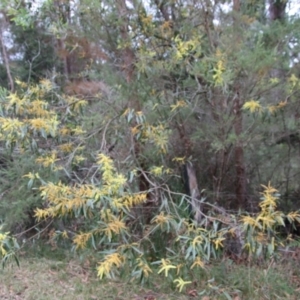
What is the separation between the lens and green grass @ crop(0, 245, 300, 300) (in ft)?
14.5

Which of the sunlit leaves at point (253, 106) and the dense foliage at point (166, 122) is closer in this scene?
the dense foliage at point (166, 122)

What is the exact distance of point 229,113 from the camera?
197 inches

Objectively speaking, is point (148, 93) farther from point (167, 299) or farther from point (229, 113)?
point (167, 299)

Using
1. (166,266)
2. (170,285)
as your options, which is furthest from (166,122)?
(166,266)

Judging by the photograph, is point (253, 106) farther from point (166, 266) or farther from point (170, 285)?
point (170, 285)

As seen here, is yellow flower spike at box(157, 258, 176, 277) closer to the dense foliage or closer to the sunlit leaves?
the dense foliage

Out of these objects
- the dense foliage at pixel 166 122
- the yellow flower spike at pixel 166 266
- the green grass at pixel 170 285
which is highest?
the dense foliage at pixel 166 122

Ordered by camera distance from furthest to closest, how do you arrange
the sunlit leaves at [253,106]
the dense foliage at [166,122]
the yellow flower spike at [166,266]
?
1. the sunlit leaves at [253,106]
2. the dense foliage at [166,122]
3. the yellow flower spike at [166,266]

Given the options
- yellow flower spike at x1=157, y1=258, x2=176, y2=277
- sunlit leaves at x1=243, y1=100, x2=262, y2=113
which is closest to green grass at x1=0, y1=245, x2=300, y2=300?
yellow flower spike at x1=157, y1=258, x2=176, y2=277

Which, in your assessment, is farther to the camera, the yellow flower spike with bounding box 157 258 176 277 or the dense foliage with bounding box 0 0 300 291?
the dense foliage with bounding box 0 0 300 291

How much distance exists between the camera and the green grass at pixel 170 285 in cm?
443

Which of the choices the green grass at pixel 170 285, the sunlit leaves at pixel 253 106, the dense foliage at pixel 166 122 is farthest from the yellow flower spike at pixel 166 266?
the sunlit leaves at pixel 253 106

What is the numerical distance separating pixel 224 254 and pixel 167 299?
3.57 feet

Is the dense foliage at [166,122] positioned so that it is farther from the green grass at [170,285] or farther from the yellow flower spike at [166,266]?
the green grass at [170,285]
